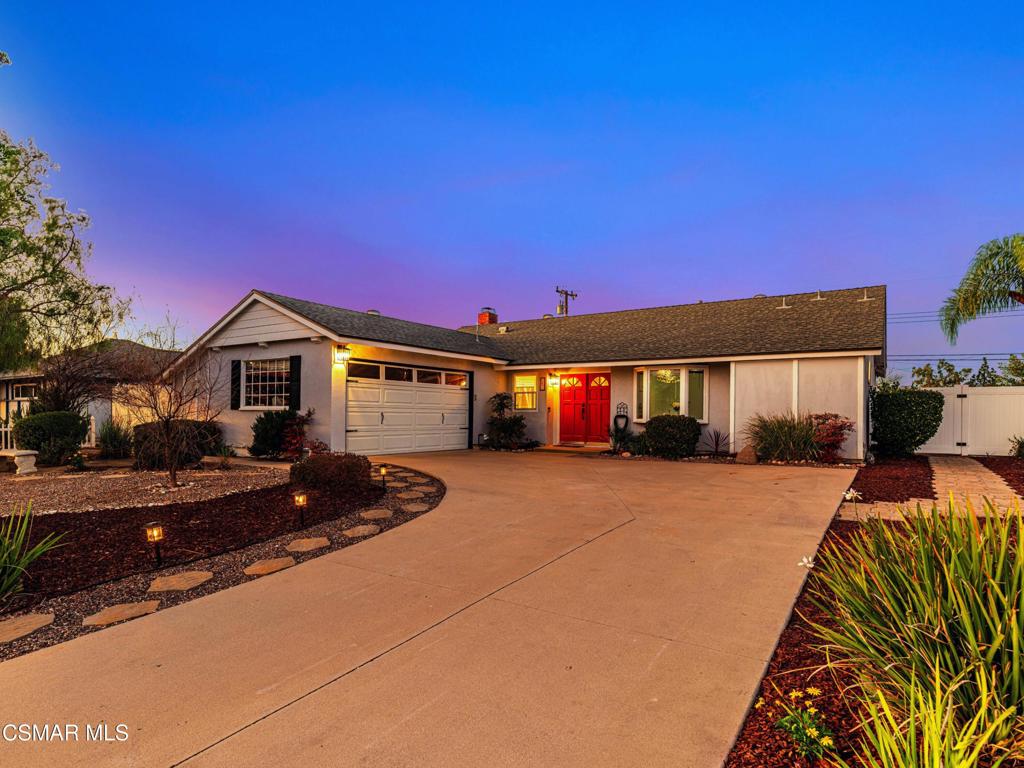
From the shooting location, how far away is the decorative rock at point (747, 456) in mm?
11289

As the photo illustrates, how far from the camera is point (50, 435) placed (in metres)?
10.7

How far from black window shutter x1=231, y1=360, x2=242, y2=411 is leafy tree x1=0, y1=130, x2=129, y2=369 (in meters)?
3.08

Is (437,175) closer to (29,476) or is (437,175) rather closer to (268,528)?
(29,476)

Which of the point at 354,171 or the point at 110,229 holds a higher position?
the point at 354,171

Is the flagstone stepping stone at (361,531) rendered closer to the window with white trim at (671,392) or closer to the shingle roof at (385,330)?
the shingle roof at (385,330)

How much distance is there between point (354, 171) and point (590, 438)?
1137 centimetres

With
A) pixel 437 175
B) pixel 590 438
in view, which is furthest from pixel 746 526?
pixel 437 175

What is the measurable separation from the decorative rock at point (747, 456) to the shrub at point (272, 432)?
10.0 meters

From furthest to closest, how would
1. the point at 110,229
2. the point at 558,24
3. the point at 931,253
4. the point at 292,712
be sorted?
the point at 931,253 < the point at 110,229 < the point at 558,24 < the point at 292,712

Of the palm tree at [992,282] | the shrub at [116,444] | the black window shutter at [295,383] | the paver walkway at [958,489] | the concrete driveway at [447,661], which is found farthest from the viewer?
the shrub at [116,444]

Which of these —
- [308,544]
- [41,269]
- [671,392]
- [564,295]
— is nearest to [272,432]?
[41,269]

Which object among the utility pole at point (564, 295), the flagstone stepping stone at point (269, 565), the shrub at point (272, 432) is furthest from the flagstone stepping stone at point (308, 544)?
the utility pole at point (564, 295)

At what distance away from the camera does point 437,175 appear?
55.4 feet

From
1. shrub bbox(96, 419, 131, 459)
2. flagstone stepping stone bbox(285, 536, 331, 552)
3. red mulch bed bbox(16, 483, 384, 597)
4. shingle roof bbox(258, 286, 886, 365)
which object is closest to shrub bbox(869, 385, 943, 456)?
shingle roof bbox(258, 286, 886, 365)
